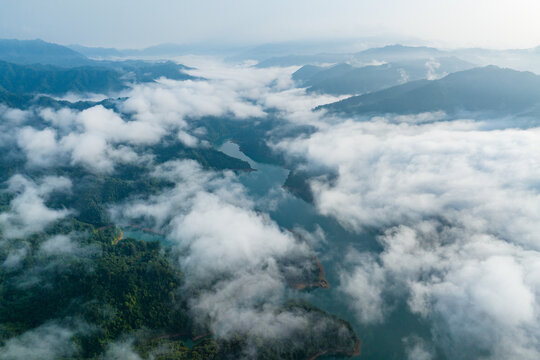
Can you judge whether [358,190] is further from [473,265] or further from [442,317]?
[442,317]

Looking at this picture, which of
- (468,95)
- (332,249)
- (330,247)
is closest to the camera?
(332,249)

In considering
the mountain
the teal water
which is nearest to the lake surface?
the teal water

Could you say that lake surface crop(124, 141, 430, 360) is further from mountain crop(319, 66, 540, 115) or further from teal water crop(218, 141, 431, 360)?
mountain crop(319, 66, 540, 115)

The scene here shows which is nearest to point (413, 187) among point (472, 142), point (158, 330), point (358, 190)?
point (358, 190)

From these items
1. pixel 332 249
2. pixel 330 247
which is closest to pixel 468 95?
pixel 330 247

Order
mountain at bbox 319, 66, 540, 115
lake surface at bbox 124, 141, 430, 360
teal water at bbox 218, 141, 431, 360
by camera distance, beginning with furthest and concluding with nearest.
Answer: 1. mountain at bbox 319, 66, 540, 115
2. lake surface at bbox 124, 141, 430, 360
3. teal water at bbox 218, 141, 431, 360

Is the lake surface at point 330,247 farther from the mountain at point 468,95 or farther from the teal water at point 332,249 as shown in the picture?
the mountain at point 468,95

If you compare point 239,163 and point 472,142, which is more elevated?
point 472,142

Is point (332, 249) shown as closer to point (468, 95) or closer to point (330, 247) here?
point (330, 247)
